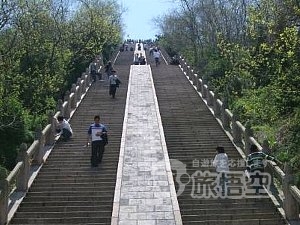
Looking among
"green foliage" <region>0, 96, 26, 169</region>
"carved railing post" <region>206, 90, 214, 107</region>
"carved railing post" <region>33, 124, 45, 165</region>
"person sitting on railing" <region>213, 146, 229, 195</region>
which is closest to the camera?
"person sitting on railing" <region>213, 146, 229, 195</region>

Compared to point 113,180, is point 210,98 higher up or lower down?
higher up

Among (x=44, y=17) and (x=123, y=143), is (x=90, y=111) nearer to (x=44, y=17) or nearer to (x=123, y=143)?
(x=123, y=143)

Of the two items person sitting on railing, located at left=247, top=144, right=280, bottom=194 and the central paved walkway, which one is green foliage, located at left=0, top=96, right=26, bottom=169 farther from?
person sitting on railing, located at left=247, top=144, right=280, bottom=194

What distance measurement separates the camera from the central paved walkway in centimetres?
1178

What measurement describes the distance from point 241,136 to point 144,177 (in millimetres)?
4918

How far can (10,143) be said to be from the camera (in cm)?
1905

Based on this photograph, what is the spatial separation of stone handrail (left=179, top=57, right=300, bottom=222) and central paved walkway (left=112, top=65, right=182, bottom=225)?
230 centimetres

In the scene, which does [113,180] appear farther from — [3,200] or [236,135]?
[236,135]

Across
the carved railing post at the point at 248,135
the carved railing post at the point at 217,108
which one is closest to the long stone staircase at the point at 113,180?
the carved railing post at the point at 217,108

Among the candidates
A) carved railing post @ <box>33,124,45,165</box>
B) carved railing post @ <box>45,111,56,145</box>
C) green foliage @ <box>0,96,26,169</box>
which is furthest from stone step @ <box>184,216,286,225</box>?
green foliage @ <box>0,96,26,169</box>

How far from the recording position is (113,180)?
1440cm

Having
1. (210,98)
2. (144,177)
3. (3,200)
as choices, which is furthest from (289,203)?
(210,98)

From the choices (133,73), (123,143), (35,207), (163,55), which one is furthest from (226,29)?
(163,55)

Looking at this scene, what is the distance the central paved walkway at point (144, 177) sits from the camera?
11781 mm
